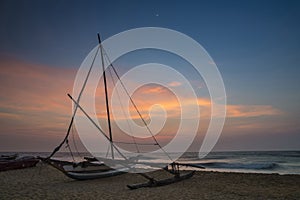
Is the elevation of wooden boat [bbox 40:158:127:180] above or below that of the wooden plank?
above

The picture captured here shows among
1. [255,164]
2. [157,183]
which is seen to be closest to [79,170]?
[157,183]

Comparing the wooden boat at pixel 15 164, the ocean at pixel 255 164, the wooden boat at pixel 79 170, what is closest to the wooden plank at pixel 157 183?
the wooden boat at pixel 79 170

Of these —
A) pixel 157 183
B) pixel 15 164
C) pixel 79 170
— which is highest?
pixel 15 164

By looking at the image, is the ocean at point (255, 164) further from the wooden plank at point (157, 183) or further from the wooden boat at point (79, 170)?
the wooden boat at point (79, 170)

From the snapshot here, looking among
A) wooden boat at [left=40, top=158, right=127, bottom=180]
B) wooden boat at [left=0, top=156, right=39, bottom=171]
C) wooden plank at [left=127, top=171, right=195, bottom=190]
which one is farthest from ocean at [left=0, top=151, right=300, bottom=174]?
wooden boat at [left=0, top=156, right=39, bottom=171]

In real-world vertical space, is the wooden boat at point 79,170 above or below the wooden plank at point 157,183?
above

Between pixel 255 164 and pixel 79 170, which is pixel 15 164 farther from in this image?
pixel 255 164

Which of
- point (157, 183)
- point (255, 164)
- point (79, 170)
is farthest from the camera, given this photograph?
point (255, 164)

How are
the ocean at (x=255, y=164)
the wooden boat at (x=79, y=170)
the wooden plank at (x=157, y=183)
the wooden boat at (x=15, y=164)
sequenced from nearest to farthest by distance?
1. the wooden plank at (x=157, y=183)
2. the wooden boat at (x=79, y=170)
3. the wooden boat at (x=15, y=164)
4. the ocean at (x=255, y=164)

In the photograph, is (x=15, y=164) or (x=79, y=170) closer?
(x=79, y=170)

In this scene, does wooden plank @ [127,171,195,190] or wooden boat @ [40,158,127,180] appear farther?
wooden boat @ [40,158,127,180]

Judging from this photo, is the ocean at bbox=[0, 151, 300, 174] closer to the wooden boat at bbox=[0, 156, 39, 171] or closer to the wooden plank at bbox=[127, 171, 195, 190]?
the wooden plank at bbox=[127, 171, 195, 190]

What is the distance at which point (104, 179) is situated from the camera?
54.1 feet

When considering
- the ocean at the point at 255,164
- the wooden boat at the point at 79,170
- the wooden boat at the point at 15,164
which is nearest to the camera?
the wooden boat at the point at 79,170
